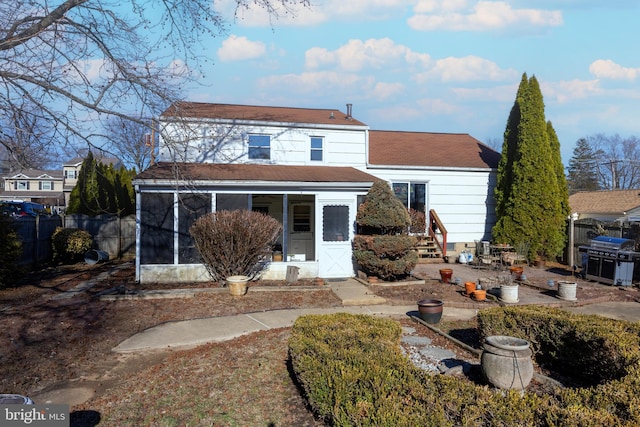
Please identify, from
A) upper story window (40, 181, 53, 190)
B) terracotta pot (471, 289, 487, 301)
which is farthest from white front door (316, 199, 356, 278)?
upper story window (40, 181, 53, 190)

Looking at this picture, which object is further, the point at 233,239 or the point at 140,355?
the point at 233,239

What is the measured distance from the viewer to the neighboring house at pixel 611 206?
70.6 ft

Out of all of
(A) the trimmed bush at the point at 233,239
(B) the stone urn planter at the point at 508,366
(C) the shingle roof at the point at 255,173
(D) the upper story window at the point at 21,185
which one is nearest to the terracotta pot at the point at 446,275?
(C) the shingle roof at the point at 255,173

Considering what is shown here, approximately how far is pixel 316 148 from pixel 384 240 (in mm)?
4875

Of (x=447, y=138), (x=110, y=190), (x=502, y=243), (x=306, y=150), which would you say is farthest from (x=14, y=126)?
(x=447, y=138)

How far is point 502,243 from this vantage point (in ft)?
54.2

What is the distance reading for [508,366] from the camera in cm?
470

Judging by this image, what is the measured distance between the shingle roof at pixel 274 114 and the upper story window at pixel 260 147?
0.63 m

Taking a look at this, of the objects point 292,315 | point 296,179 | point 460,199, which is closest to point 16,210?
point 296,179

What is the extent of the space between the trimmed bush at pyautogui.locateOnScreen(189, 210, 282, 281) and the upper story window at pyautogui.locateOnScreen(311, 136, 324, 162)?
4.30m

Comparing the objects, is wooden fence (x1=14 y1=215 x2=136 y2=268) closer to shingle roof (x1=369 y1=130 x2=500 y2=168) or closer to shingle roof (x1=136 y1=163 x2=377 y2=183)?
shingle roof (x1=136 y1=163 x2=377 y2=183)

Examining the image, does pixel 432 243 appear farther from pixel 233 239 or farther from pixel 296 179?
pixel 233 239

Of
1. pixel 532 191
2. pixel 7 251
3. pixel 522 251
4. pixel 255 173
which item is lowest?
pixel 522 251

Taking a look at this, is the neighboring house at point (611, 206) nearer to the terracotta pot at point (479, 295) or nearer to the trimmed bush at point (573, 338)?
the terracotta pot at point (479, 295)
